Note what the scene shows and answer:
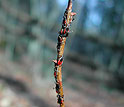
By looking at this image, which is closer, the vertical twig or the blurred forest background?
the vertical twig

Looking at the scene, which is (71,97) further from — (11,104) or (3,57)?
(3,57)

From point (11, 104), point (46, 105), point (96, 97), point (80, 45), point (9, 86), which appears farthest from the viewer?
point (80, 45)

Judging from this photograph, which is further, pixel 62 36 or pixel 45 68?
pixel 45 68

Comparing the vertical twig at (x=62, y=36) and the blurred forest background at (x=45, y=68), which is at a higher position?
the blurred forest background at (x=45, y=68)

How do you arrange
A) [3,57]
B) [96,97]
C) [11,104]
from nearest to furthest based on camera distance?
[11,104]
[96,97]
[3,57]

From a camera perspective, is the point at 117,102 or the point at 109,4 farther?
the point at 109,4

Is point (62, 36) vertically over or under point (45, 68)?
under

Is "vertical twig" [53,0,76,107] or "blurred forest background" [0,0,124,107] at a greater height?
"blurred forest background" [0,0,124,107]

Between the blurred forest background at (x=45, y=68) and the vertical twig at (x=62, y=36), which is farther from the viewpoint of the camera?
the blurred forest background at (x=45, y=68)

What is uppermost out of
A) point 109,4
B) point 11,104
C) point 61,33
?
point 109,4

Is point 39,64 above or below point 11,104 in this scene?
above

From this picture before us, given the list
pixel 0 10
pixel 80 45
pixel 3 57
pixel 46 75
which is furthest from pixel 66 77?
pixel 80 45
